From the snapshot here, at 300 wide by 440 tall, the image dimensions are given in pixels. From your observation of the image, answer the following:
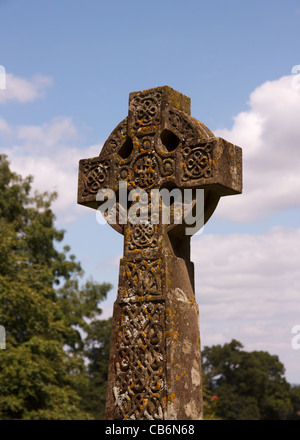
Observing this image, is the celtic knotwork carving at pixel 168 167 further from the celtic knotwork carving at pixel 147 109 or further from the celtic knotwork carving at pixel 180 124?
the celtic knotwork carving at pixel 147 109

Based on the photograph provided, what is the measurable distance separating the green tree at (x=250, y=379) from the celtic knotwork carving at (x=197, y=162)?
53.9 metres

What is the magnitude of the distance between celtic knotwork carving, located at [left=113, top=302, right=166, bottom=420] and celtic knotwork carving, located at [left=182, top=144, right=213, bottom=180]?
1.15 meters

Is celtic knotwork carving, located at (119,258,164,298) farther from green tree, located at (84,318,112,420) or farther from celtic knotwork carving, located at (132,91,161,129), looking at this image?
green tree, located at (84,318,112,420)

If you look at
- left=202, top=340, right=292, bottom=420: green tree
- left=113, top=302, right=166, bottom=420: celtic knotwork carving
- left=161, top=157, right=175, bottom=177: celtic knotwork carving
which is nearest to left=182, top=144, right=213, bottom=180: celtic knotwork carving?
left=161, top=157, right=175, bottom=177: celtic knotwork carving

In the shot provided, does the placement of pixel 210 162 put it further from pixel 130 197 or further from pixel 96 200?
pixel 96 200

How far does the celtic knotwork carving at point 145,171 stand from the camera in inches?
231

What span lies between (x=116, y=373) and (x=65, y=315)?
2018cm

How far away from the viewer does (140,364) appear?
17.9 feet

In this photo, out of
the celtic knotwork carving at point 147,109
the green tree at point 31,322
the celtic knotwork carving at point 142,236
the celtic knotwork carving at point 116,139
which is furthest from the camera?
the green tree at point 31,322

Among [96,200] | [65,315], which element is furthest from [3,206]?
[96,200]

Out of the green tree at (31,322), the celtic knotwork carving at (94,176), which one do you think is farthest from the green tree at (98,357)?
the celtic knotwork carving at (94,176)

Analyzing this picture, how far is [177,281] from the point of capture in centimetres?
565

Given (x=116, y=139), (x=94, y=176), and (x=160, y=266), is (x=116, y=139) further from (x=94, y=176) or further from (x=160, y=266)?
(x=160, y=266)

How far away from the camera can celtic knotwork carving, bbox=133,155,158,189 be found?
5879mm
